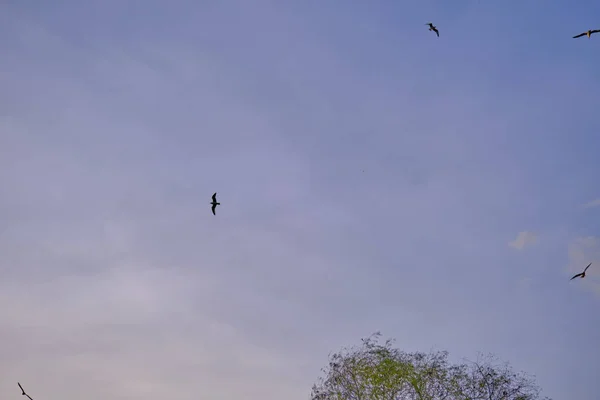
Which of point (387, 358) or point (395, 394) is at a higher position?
point (387, 358)

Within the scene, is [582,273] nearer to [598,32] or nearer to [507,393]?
[598,32]

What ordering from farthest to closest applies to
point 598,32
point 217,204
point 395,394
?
1. point 395,394
2. point 217,204
3. point 598,32

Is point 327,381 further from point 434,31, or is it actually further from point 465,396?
point 434,31

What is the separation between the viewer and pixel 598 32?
17688mm

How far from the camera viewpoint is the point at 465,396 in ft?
118

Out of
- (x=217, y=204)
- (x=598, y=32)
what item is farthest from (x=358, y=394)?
(x=598, y=32)

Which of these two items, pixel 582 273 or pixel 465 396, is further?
pixel 465 396

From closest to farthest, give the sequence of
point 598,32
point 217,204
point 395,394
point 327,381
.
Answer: point 598,32 → point 217,204 → point 395,394 → point 327,381

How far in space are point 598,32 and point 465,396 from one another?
2747 cm

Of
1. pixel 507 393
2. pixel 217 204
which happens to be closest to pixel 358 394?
pixel 507 393

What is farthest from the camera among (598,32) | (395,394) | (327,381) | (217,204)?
(327,381)

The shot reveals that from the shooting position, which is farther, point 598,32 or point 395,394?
point 395,394

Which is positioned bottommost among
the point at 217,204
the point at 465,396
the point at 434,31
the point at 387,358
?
the point at 465,396

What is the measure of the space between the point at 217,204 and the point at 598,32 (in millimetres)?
19633
